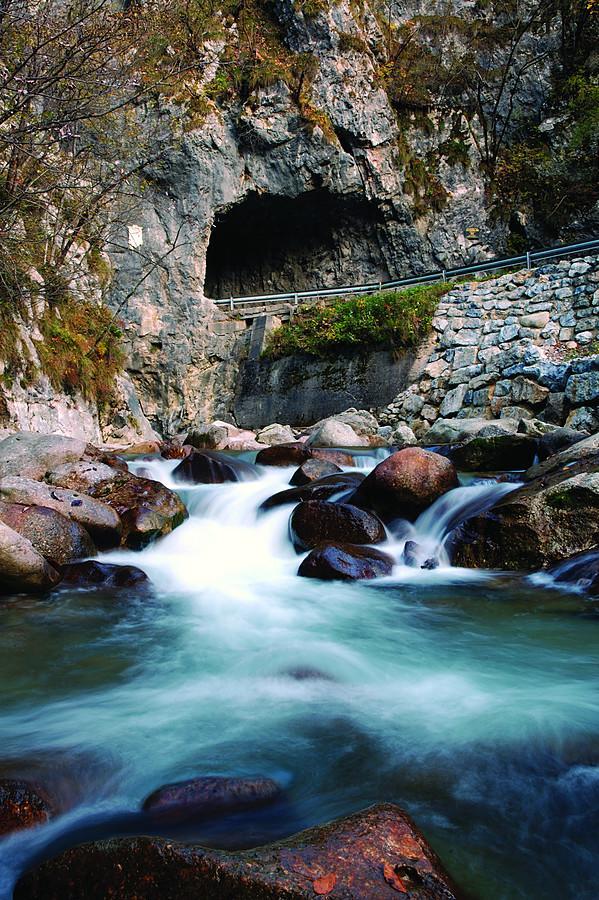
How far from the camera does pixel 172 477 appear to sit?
8.68m

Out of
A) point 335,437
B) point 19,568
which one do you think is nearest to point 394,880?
point 19,568

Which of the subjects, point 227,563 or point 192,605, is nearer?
point 192,605

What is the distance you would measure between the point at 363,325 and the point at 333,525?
36.0 feet

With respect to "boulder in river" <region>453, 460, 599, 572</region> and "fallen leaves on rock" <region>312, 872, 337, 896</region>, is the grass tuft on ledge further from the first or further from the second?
"fallen leaves on rock" <region>312, 872, 337, 896</region>

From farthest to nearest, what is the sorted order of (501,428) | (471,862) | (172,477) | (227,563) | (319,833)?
(501,428)
(172,477)
(227,563)
(471,862)
(319,833)

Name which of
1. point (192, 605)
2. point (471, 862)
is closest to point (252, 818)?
point (471, 862)

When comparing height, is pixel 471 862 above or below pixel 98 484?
below

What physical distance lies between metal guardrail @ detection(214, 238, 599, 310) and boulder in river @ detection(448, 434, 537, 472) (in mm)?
9328

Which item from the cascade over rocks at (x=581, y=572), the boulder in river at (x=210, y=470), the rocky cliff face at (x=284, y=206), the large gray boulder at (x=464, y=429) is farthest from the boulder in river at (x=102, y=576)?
the rocky cliff face at (x=284, y=206)

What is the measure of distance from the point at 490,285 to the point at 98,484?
40.2 feet

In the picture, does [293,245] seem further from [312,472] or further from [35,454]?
[35,454]

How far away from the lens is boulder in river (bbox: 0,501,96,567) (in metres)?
4.90

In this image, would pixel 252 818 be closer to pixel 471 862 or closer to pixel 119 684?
pixel 471 862

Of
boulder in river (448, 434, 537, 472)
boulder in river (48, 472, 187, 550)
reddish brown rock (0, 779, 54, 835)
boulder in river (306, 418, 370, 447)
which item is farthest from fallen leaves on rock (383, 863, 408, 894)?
boulder in river (306, 418, 370, 447)
